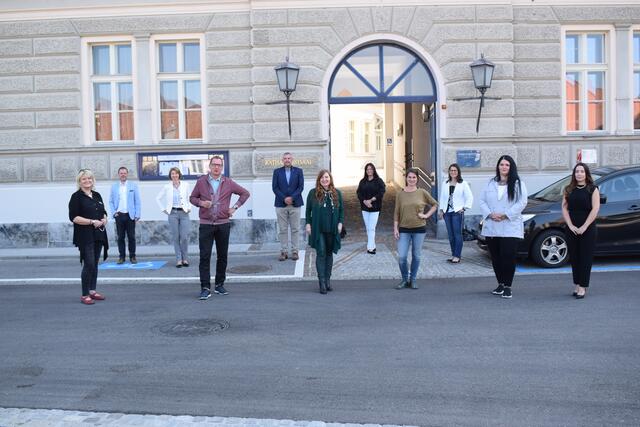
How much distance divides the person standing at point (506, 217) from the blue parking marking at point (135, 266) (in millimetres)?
6004

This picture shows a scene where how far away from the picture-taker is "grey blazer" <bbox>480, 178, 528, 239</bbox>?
27.5 feet

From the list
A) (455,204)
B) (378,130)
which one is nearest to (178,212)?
(455,204)

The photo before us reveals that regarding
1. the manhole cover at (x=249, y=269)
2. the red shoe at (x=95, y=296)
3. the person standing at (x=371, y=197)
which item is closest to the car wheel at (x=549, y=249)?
the person standing at (x=371, y=197)

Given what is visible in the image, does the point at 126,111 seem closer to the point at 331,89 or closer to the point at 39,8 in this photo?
the point at 39,8

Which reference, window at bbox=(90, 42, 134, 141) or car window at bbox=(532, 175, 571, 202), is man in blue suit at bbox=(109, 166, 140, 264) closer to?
window at bbox=(90, 42, 134, 141)

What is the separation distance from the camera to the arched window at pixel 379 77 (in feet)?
47.2

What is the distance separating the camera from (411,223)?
9.21m

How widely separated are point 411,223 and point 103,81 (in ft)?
29.4

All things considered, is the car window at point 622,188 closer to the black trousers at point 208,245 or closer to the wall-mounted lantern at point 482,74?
the wall-mounted lantern at point 482,74

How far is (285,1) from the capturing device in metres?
14.0

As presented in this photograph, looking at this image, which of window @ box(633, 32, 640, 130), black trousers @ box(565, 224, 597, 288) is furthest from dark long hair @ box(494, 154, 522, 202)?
window @ box(633, 32, 640, 130)

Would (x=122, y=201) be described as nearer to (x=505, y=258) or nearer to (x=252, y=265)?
(x=252, y=265)

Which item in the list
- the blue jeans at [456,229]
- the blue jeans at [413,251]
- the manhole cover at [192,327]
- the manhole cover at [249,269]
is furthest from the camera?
the blue jeans at [456,229]

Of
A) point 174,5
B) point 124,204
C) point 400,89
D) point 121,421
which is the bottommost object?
point 121,421
